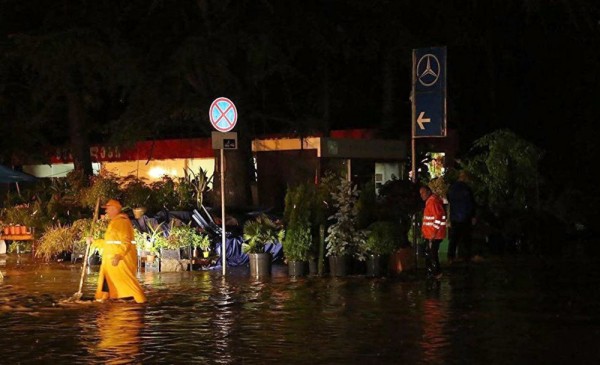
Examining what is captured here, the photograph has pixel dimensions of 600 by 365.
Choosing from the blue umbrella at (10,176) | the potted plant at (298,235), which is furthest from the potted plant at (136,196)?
the potted plant at (298,235)

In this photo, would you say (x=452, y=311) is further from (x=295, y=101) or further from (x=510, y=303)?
(x=295, y=101)

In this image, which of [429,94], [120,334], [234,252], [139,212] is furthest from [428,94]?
[120,334]

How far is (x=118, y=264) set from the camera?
15.2 meters

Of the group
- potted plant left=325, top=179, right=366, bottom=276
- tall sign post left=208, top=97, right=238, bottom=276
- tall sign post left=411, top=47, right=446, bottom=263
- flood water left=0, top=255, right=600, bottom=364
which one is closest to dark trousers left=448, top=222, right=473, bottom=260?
tall sign post left=411, top=47, right=446, bottom=263

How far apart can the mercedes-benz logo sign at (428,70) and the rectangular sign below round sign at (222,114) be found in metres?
3.68

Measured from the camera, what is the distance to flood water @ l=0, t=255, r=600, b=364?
34.8ft

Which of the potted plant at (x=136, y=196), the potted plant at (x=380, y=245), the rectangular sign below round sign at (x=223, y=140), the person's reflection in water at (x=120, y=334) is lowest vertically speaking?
the person's reflection in water at (x=120, y=334)

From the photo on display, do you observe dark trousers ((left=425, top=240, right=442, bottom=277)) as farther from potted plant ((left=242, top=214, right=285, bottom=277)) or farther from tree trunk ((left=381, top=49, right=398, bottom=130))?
tree trunk ((left=381, top=49, right=398, bottom=130))

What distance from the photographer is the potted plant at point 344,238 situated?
18.5 metres

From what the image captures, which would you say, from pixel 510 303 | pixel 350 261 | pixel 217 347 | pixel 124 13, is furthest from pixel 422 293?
pixel 124 13

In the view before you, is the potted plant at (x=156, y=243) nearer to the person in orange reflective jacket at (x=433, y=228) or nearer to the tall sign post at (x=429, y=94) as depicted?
the tall sign post at (x=429, y=94)

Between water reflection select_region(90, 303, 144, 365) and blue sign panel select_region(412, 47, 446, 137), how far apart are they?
723cm

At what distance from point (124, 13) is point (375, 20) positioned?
632 cm

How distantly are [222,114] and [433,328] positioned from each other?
25.6 feet
